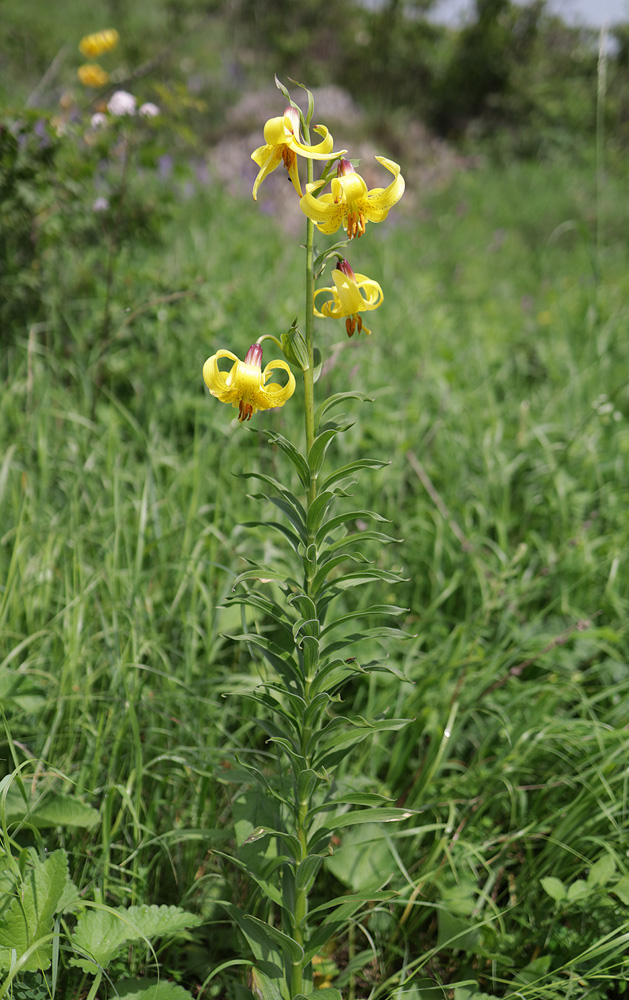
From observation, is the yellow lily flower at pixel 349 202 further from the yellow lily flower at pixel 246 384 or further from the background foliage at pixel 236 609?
the background foliage at pixel 236 609

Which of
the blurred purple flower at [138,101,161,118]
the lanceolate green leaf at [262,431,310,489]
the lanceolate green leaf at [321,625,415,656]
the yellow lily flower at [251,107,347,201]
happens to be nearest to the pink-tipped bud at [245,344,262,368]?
the lanceolate green leaf at [262,431,310,489]

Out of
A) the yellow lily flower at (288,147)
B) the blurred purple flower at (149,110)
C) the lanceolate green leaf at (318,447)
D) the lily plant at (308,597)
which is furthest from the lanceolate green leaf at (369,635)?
the blurred purple flower at (149,110)

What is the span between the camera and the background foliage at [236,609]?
1279 mm

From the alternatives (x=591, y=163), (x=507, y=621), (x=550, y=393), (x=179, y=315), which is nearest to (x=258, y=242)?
(x=179, y=315)

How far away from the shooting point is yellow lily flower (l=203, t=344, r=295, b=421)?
93 cm

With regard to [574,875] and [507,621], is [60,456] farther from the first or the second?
[574,875]

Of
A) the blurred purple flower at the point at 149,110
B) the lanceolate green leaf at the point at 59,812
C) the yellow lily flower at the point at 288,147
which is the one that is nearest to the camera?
the yellow lily flower at the point at 288,147

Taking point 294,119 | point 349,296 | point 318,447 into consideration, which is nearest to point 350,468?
point 318,447

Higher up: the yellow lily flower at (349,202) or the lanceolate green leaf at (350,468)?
the yellow lily flower at (349,202)

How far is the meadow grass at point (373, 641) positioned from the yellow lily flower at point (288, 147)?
0.76 meters

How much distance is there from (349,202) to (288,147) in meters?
0.12

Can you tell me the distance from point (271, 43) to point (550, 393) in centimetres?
961

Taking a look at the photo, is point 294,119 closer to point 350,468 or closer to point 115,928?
point 350,468

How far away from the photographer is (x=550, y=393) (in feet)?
9.91
